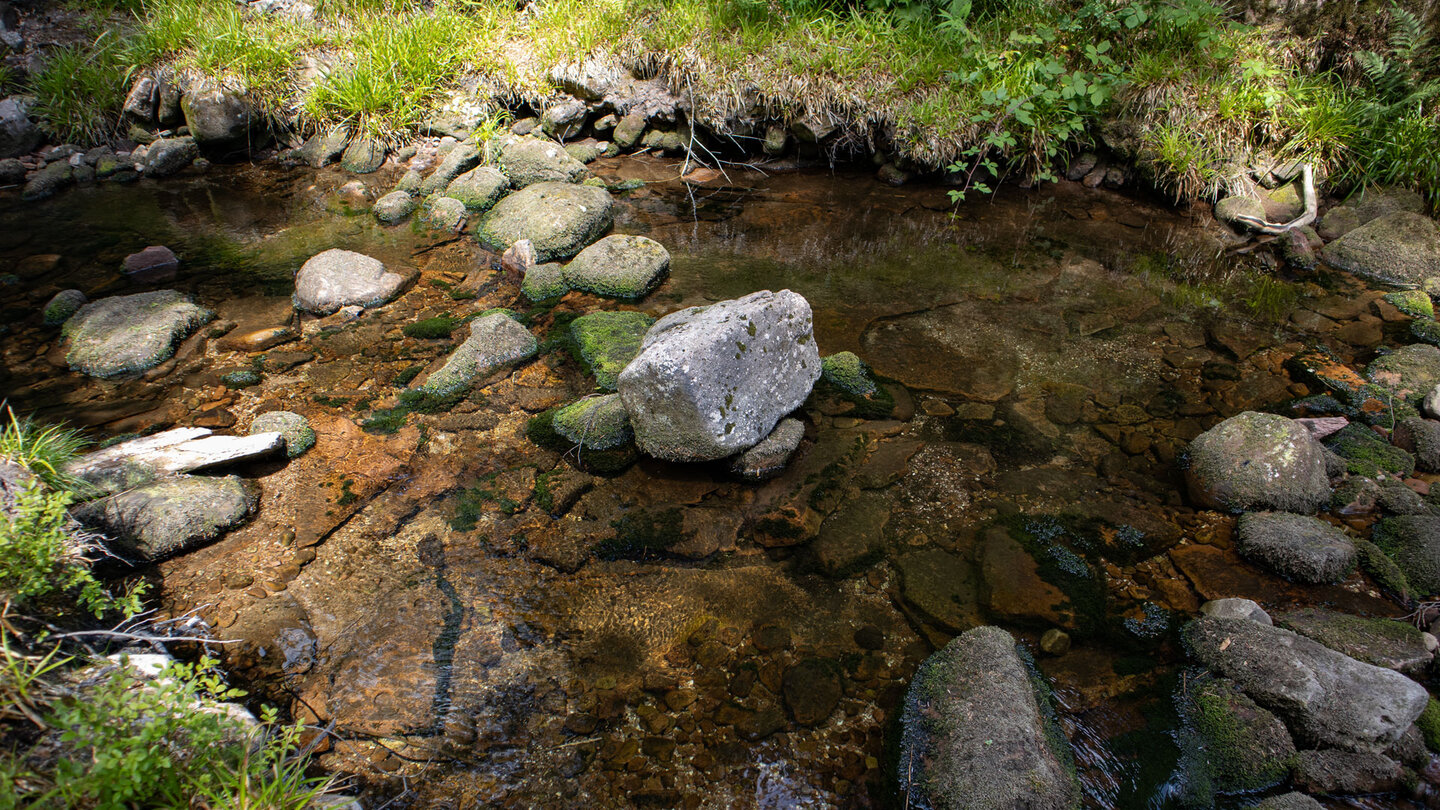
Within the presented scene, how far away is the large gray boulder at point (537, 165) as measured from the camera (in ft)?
24.9

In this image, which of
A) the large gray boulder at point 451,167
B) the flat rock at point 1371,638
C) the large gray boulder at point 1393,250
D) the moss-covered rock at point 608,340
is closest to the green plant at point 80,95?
the large gray boulder at point 451,167

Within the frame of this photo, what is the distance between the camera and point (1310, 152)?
659cm

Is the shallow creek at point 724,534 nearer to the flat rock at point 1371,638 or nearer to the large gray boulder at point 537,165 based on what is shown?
the flat rock at point 1371,638

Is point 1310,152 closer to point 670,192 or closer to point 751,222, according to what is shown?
point 751,222

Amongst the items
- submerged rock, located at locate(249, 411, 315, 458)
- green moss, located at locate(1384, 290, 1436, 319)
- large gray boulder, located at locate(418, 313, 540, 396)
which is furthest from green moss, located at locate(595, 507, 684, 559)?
green moss, located at locate(1384, 290, 1436, 319)

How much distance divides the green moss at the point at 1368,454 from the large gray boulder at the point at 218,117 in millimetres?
10672

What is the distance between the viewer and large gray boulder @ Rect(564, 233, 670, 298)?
5727 millimetres

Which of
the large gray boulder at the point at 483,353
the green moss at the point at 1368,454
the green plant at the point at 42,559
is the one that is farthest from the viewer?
the large gray boulder at the point at 483,353

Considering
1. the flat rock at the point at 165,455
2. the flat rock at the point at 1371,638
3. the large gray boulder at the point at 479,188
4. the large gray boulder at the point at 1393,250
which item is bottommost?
the flat rock at the point at 165,455

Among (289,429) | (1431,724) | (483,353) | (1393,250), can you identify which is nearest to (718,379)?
(483,353)

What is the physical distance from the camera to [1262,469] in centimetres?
369

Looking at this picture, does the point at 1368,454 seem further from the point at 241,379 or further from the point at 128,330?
the point at 128,330

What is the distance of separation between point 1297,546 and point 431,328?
5.30 metres

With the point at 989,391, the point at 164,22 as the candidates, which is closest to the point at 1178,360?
the point at 989,391
